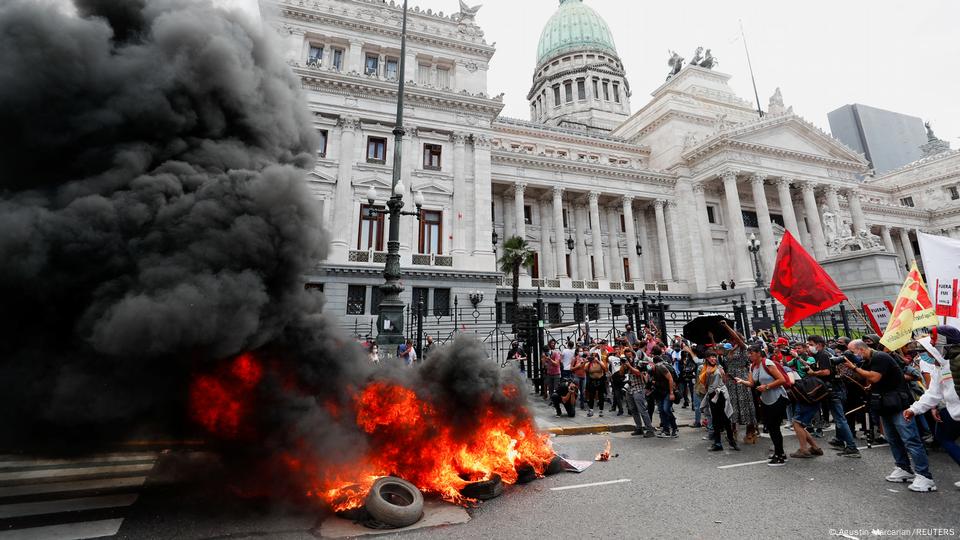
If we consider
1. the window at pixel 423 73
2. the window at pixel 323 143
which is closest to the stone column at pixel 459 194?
the window at pixel 423 73

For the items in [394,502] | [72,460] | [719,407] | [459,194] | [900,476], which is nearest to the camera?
[394,502]

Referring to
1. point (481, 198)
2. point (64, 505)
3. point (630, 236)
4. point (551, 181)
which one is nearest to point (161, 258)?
point (64, 505)

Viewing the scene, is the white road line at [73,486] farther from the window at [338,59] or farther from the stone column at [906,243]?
the stone column at [906,243]

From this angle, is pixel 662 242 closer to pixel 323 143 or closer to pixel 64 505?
pixel 323 143

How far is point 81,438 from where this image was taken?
181 inches

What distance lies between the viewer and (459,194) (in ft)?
89.2

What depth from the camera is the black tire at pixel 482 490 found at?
16.9 ft

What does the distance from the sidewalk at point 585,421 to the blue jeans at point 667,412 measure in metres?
0.92

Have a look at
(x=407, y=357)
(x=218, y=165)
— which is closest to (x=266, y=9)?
(x=218, y=165)

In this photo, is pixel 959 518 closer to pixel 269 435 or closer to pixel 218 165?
pixel 269 435

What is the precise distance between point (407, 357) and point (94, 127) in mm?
9123

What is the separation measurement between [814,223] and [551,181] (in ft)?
77.3

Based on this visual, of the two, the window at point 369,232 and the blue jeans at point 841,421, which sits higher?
the window at point 369,232

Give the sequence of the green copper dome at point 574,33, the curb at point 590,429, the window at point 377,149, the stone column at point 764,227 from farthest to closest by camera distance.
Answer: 1. the green copper dome at point 574,33
2. the stone column at point 764,227
3. the window at point 377,149
4. the curb at point 590,429
